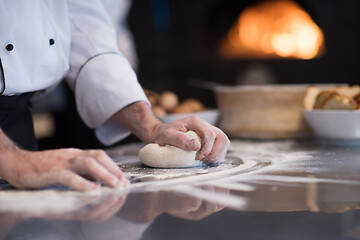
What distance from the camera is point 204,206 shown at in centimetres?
69

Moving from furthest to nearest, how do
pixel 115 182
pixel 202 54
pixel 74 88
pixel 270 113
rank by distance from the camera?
pixel 202 54 → pixel 270 113 → pixel 74 88 → pixel 115 182

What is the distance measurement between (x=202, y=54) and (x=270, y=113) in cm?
173

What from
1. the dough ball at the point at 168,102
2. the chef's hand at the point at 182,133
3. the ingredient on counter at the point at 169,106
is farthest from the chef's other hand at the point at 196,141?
the dough ball at the point at 168,102

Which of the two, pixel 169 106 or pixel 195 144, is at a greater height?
pixel 195 144

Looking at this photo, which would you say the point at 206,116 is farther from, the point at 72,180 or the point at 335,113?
the point at 72,180

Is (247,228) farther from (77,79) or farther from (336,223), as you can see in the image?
(77,79)

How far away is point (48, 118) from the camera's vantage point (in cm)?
313

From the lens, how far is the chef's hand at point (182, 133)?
1.02 metres

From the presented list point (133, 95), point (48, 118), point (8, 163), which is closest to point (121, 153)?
point (133, 95)

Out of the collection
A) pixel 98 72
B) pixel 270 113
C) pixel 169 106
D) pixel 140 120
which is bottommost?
pixel 169 106

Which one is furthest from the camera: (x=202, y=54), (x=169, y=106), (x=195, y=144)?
(x=202, y=54)

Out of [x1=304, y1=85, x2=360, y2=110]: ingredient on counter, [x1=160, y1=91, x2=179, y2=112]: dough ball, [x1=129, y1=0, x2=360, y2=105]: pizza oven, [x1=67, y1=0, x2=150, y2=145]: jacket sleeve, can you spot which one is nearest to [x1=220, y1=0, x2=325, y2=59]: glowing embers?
[x1=129, y1=0, x2=360, y2=105]: pizza oven

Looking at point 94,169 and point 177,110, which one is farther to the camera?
point 177,110

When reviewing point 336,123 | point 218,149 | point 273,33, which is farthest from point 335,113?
point 273,33
